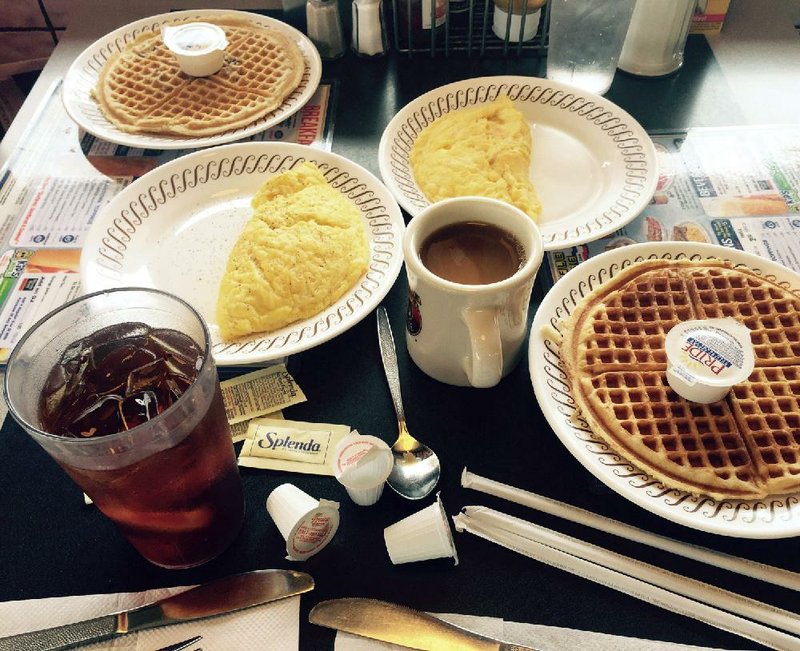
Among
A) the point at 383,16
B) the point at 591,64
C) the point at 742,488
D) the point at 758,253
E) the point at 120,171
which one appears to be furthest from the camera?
the point at 383,16

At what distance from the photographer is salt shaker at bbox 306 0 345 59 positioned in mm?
1593

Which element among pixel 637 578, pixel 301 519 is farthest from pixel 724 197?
pixel 301 519

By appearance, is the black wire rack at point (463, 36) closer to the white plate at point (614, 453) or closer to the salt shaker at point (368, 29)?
the salt shaker at point (368, 29)

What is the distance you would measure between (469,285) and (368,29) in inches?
40.9

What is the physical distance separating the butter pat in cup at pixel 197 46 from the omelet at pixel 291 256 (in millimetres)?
487

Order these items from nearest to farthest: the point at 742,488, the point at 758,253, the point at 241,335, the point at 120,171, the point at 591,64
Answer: the point at 742,488 → the point at 241,335 → the point at 758,253 → the point at 120,171 → the point at 591,64

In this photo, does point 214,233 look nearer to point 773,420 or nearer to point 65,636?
point 65,636

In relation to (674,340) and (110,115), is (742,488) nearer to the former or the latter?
(674,340)

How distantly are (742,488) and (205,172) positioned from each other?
1066 millimetres

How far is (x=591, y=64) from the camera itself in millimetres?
1529

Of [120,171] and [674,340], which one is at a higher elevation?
[674,340]

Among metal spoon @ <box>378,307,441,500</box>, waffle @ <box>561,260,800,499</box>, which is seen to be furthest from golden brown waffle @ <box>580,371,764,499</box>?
metal spoon @ <box>378,307,441,500</box>

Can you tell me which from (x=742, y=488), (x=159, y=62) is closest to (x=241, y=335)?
(x=742, y=488)

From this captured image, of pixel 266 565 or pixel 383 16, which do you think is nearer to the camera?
pixel 266 565
